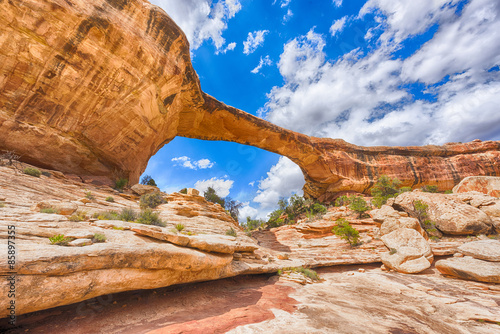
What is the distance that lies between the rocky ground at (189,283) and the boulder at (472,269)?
0.04 metres

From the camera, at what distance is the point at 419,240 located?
11.4 metres

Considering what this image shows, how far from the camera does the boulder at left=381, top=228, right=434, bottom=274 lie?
989 centimetres

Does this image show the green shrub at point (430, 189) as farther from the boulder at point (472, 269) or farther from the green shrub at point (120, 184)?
the green shrub at point (120, 184)

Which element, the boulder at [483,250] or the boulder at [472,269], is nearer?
the boulder at [472,269]

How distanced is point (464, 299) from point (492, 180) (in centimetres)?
1904

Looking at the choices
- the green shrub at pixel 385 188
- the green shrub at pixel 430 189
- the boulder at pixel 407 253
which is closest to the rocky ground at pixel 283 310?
the boulder at pixel 407 253

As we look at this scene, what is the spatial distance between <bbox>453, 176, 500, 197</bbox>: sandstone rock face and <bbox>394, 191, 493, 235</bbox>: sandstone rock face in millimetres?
4922

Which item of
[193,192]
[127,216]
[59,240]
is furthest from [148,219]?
[193,192]

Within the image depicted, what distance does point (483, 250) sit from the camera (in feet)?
30.5

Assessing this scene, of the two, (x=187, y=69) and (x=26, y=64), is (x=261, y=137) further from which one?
(x=26, y=64)

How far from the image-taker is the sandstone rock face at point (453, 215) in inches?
495

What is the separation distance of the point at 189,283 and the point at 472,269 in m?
12.7

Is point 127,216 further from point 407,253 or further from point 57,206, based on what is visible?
point 407,253

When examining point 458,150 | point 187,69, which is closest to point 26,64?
point 187,69
